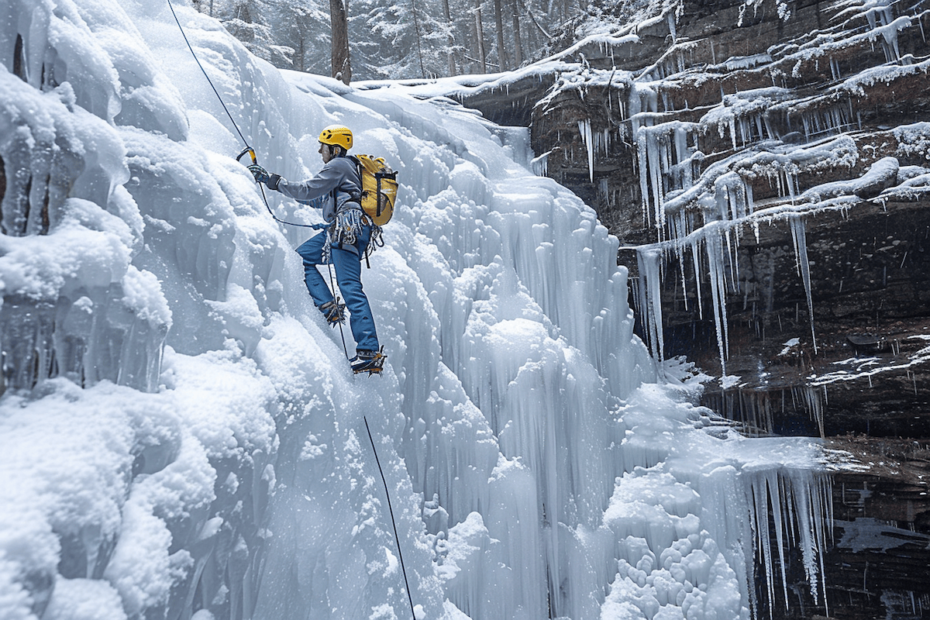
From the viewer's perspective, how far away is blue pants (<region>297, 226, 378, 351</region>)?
330 centimetres

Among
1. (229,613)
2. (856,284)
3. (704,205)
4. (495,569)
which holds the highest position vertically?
(704,205)

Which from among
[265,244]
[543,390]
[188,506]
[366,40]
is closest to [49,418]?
[188,506]

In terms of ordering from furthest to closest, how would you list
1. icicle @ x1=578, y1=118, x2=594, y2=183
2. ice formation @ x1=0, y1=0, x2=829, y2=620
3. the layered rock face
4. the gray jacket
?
icicle @ x1=578, y1=118, x2=594, y2=183
the layered rock face
the gray jacket
ice formation @ x1=0, y1=0, x2=829, y2=620

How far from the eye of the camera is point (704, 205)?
7.11 metres

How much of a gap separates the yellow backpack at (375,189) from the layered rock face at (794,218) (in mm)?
4882

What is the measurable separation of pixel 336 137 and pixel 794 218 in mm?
5724

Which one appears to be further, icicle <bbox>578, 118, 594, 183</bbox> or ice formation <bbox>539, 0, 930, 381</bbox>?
icicle <bbox>578, 118, 594, 183</bbox>

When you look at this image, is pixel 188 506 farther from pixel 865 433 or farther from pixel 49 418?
pixel 865 433

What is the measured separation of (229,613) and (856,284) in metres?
7.51

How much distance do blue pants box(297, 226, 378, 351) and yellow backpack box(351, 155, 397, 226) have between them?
118 millimetres

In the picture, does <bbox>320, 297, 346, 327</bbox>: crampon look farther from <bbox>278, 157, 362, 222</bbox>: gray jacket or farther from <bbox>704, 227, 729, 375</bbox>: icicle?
<bbox>704, 227, 729, 375</bbox>: icicle

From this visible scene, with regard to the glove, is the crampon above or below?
below

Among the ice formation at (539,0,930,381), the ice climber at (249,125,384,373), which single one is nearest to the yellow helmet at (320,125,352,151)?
the ice climber at (249,125,384,373)

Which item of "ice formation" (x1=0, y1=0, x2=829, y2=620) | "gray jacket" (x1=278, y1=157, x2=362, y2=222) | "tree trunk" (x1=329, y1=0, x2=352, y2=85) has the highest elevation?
"tree trunk" (x1=329, y1=0, x2=352, y2=85)
